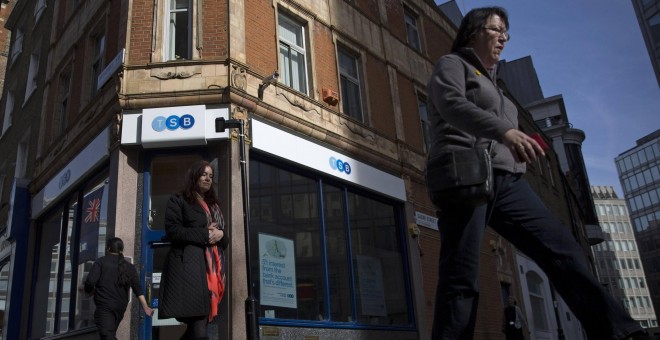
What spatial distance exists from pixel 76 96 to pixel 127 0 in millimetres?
3015

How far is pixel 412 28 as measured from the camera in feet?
58.0

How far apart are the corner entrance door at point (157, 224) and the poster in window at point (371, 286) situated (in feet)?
12.7

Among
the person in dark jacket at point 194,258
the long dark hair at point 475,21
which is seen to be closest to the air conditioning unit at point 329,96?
the person in dark jacket at point 194,258

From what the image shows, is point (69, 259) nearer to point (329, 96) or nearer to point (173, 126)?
point (173, 126)

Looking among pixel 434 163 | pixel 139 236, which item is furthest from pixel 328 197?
pixel 434 163

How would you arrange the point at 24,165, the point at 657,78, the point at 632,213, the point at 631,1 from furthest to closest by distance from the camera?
the point at 632,213
the point at 631,1
the point at 657,78
the point at 24,165

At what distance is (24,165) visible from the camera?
1653 cm

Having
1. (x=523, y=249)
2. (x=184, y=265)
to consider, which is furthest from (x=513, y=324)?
(x=523, y=249)

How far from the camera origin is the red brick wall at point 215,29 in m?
10.3

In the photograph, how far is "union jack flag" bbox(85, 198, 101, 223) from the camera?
34.1ft

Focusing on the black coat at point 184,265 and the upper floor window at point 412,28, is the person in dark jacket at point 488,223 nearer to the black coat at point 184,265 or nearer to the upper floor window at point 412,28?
the black coat at point 184,265

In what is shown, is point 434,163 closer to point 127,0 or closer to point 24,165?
point 127,0

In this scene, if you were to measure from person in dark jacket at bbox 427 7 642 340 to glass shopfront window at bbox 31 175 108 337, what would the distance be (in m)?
8.38

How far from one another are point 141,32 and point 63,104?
4.52 metres
